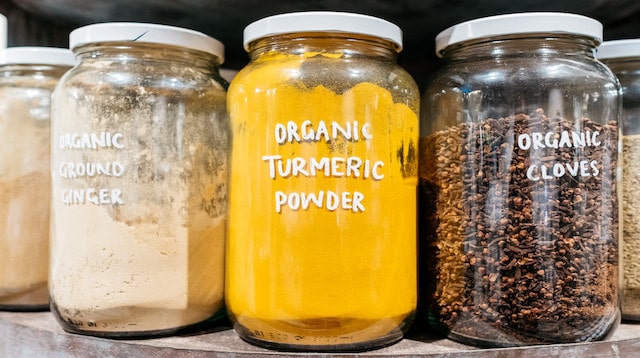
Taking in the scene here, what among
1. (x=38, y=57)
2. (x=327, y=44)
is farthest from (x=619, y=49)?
(x=38, y=57)

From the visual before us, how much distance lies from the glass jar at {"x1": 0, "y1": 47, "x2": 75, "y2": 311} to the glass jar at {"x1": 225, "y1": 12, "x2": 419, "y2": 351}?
34 cm

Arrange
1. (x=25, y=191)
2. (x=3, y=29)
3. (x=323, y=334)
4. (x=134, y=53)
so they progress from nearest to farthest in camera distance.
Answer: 1. (x=323, y=334)
2. (x=134, y=53)
3. (x=25, y=191)
4. (x=3, y=29)

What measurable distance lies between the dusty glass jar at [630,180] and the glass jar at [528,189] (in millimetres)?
86

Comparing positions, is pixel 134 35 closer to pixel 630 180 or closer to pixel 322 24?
pixel 322 24

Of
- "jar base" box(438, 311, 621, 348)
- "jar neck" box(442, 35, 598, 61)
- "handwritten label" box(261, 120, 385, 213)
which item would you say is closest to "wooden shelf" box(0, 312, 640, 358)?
"jar base" box(438, 311, 621, 348)

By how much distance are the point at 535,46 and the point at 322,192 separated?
32cm

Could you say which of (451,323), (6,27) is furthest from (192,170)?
(6,27)

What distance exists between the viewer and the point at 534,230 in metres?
0.68

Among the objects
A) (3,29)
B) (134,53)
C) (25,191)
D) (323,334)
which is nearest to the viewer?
(323,334)

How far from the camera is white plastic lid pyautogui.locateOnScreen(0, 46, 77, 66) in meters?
0.89

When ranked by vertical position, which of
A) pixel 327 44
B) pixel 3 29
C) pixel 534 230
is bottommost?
pixel 534 230

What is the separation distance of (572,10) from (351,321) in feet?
1.93

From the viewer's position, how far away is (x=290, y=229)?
674 millimetres

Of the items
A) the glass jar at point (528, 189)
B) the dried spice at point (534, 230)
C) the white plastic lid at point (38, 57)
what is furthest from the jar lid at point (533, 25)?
the white plastic lid at point (38, 57)
